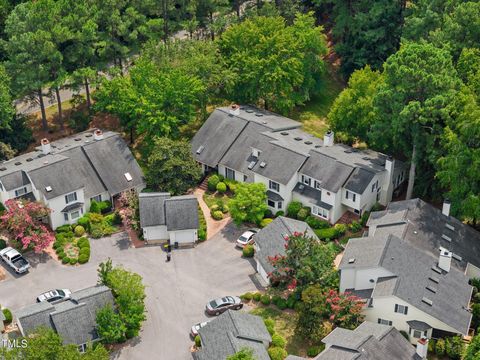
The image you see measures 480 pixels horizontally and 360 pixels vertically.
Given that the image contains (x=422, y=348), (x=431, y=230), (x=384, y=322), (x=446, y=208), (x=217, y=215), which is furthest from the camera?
(x=217, y=215)

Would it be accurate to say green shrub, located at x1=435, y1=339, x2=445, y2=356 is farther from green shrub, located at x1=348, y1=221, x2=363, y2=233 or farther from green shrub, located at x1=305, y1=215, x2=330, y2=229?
green shrub, located at x1=305, y1=215, x2=330, y2=229

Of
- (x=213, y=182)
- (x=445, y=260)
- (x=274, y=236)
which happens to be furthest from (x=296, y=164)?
(x=445, y=260)

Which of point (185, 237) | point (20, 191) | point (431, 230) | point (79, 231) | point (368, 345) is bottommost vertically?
point (79, 231)

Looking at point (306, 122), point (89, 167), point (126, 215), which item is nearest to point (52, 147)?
point (89, 167)

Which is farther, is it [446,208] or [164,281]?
[164,281]

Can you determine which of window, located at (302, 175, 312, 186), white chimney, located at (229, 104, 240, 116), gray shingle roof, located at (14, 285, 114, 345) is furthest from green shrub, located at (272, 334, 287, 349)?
white chimney, located at (229, 104, 240, 116)

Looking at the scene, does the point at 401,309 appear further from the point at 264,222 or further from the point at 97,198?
the point at 97,198
